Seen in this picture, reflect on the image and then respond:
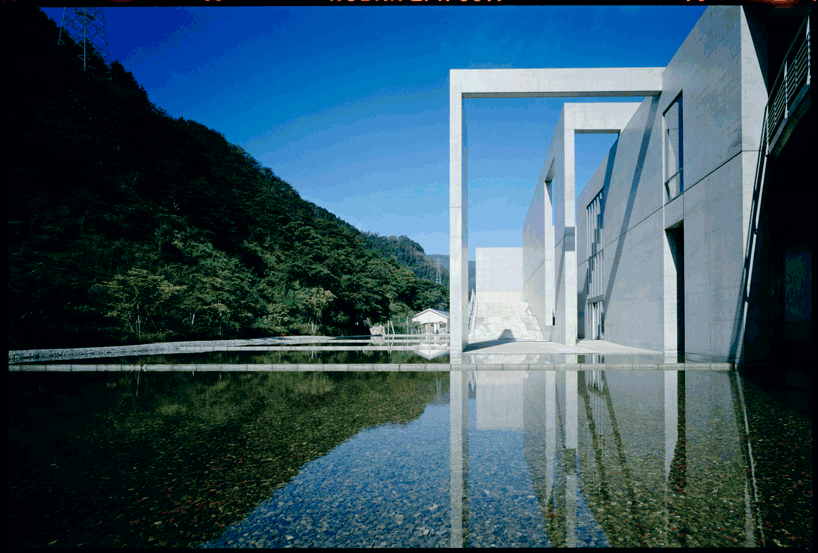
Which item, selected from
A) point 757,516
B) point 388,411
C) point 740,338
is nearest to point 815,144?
point 757,516

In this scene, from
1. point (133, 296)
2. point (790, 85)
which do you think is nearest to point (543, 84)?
point (790, 85)

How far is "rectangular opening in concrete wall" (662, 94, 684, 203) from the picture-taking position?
13.9m

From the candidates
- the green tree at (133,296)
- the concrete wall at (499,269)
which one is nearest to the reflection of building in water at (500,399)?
the green tree at (133,296)

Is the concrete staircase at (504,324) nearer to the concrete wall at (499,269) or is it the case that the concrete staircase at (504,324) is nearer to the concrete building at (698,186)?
the concrete building at (698,186)

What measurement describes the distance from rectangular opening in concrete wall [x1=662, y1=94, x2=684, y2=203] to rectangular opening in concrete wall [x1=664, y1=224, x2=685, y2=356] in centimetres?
133

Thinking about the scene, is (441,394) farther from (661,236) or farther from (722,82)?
(661,236)

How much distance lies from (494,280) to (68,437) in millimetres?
42256

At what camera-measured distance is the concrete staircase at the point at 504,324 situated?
23.8 metres

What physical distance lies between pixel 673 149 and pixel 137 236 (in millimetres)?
30458

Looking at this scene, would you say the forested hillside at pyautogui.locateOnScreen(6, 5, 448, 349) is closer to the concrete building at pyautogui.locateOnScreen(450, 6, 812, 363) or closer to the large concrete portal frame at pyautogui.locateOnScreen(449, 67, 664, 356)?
the large concrete portal frame at pyautogui.locateOnScreen(449, 67, 664, 356)

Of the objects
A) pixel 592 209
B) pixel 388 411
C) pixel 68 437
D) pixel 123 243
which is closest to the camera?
pixel 68 437

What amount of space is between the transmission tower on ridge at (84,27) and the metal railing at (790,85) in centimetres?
4082

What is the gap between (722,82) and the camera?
35.9 feet

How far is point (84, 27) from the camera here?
31875 mm
